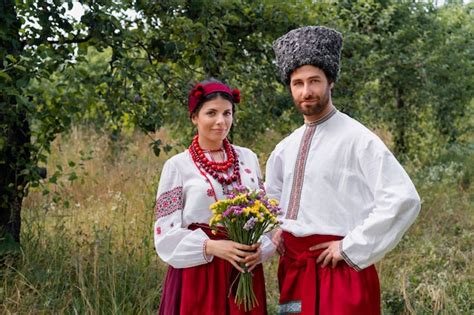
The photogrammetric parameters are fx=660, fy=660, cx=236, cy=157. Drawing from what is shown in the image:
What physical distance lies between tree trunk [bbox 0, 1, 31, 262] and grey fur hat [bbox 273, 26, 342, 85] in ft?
5.16

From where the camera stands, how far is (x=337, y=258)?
2.49 m

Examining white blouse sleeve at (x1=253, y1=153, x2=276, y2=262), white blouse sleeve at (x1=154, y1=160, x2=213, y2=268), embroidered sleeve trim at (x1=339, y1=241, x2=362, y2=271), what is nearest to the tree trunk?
white blouse sleeve at (x1=154, y1=160, x2=213, y2=268)

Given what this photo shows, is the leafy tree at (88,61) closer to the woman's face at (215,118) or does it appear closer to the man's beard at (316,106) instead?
the woman's face at (215,118)

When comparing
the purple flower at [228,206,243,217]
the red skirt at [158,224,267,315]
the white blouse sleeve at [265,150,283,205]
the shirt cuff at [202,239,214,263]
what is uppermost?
the white blouse sleeve at [265,150,283,205]

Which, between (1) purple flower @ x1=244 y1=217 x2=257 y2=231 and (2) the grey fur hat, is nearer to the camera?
(1) purple flower @ x1=244 y1=217 x2=257 y2=231

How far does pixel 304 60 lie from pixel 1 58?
1.94 meters

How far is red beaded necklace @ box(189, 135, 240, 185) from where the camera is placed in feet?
9.02

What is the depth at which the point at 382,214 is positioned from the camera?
239 cm

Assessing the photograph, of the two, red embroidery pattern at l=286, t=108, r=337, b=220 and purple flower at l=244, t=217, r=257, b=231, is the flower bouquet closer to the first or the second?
purple flower at l=244, t=217, r=257, b=231

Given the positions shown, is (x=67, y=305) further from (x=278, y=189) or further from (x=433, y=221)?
(x=433, y=221)

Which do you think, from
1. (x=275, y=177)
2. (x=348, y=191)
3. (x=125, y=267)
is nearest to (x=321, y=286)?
(x=348, y=191)

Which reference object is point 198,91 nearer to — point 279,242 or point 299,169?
point 299,169

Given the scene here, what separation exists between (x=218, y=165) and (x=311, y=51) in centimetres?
62

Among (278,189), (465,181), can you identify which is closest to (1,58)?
(278,189)
